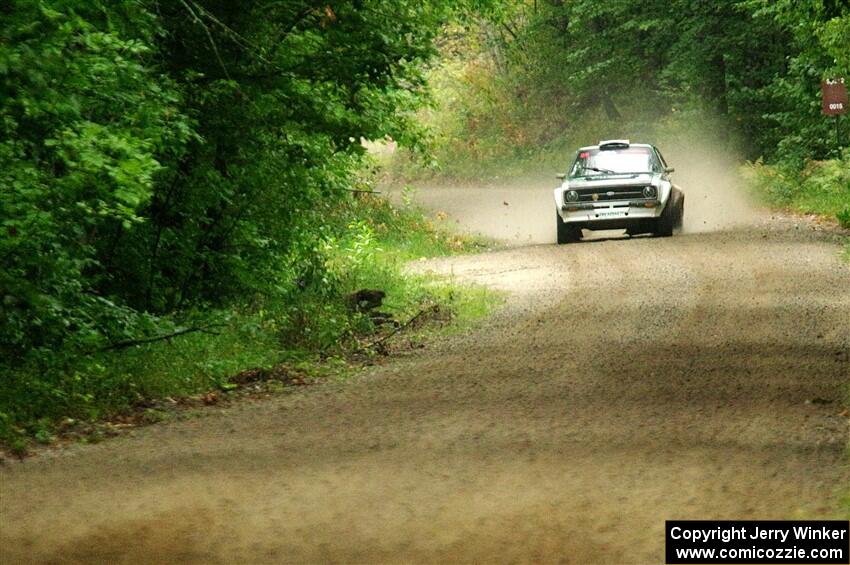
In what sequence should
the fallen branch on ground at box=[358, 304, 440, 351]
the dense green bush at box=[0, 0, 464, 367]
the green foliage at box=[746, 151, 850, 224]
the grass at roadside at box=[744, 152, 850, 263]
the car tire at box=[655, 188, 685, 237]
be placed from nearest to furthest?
the dense green bush at box=[0, 0, 464, 367] < the fallen branch on ground at box=[358, 304, 440, 351] < the car tire at box=[655, 188, 685, 237] < the grass at roadside at box=[744, 152, 850, 263] < the green foliage at box=[746, 151, 850, 224]

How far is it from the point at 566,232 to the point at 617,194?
4.73 ft

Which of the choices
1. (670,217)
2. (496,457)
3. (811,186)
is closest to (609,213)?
(670,217)

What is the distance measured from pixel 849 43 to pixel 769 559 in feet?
77.2

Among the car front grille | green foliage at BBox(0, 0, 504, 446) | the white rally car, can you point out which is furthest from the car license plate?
green foliage at BBox(0, 0, 504, 446)

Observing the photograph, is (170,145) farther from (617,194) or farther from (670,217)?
(670,217)

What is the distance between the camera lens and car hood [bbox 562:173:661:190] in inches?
1016

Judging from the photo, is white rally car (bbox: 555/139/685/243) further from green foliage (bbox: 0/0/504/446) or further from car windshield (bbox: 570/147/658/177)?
green foliage (bbox: 0/0/504/446)

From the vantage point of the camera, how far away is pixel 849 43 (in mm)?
27828

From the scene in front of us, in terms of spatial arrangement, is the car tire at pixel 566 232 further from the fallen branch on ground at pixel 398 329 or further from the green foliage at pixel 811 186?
the fallen branch on ground at pixel 398 329

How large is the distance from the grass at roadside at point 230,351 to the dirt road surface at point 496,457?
0.81 metres

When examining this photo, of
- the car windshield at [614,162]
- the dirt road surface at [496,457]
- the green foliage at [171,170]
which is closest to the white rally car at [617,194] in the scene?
the car windshield at [614,162]

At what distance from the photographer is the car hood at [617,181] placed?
25.8 meters

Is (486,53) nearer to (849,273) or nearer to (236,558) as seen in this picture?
(849,273)

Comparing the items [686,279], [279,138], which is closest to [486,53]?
[686,279]
